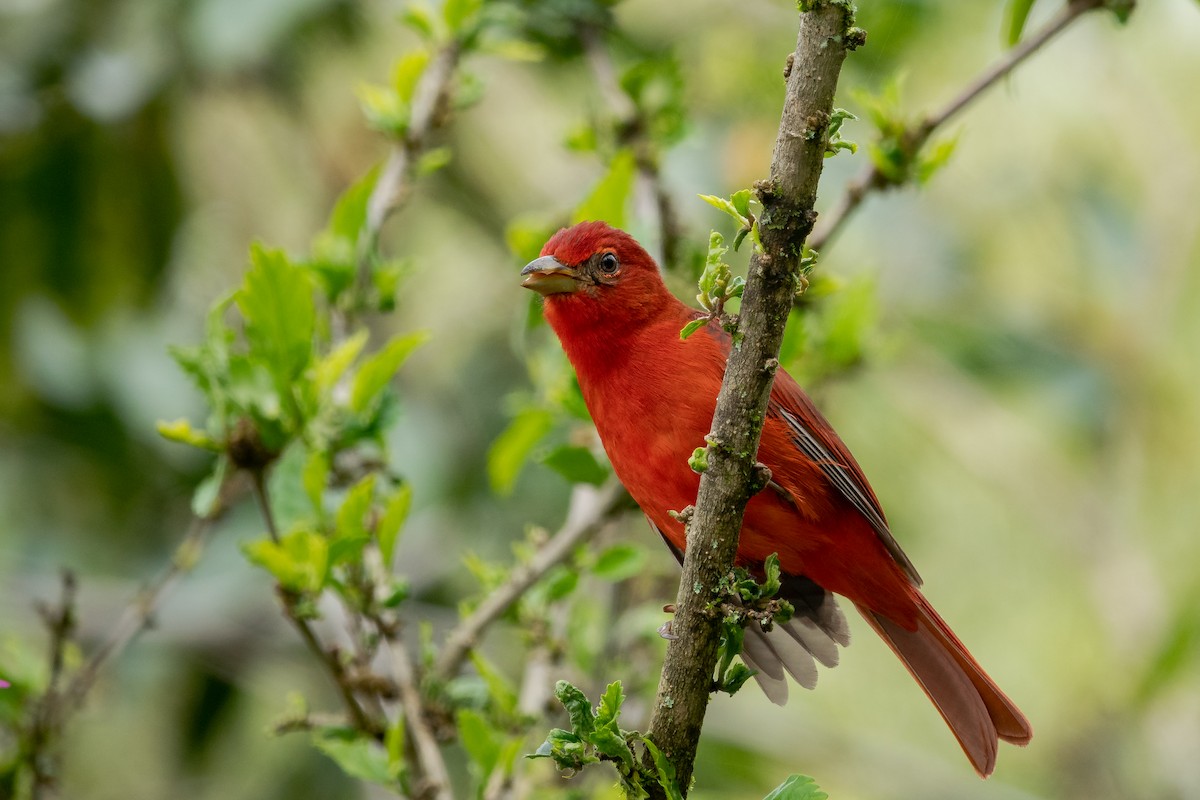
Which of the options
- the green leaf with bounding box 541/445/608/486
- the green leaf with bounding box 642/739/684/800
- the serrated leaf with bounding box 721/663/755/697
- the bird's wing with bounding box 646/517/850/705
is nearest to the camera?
the green leaf with bounding box 642/739/684/800

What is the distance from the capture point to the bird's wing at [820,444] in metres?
3.38

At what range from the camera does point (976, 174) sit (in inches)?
307

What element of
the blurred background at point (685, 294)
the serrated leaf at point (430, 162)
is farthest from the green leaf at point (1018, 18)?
the serrated leaf at point (430, 162)

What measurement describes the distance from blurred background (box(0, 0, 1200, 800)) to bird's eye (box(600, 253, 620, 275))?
13cm

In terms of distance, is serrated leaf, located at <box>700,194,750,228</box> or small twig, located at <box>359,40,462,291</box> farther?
small twig, located at <box>359,40,462,291</box>

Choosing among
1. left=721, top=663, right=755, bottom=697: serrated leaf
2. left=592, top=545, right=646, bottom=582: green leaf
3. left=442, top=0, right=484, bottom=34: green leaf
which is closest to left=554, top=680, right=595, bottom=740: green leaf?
left=721, top=663, right=755, bottom=697: serrated leaf

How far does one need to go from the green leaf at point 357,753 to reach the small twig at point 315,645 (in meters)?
0.03

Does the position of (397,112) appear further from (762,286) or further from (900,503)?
(900,503)

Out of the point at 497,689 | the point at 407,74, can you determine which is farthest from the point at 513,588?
the point at 407,74

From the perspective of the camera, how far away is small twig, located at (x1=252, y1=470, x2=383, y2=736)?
271 cm

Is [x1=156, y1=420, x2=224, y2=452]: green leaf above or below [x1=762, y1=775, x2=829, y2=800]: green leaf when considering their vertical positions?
above

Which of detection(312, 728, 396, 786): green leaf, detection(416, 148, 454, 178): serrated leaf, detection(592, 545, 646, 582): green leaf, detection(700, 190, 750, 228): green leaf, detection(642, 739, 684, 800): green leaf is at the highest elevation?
detection(416, 148, 454, 178): serrated leaf

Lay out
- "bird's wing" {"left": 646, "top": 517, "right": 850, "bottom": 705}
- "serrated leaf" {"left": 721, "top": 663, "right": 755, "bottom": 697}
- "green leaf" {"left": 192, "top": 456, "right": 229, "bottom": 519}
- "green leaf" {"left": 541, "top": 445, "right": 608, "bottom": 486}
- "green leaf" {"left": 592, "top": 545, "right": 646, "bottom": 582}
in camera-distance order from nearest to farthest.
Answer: "serrated leaf" {"left": 721, "top": 663, "right": 755, "bottom": 697} → "green leaf" {"left": 192, "top": 456, "right": 229, "bottom": 519} → "green leaf" {"left": 541, "top": 445, "right": 608, "bottom": 486} → "green leaf" {"left": 592, "top": 545, "right": 646, "bottom": 582} → "bird's wing" {"left": 646, "top": 517, "right": 850, "bottom": 705}

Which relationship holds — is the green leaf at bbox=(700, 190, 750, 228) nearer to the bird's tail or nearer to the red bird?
the red bird
